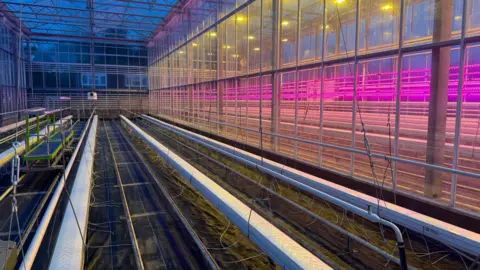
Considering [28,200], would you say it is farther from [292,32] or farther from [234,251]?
[292,32]

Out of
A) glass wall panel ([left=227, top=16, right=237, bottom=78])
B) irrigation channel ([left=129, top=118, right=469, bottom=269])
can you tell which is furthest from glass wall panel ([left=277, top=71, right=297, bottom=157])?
glass wall panel ([left=227, top=16, right=237, bottom=78])

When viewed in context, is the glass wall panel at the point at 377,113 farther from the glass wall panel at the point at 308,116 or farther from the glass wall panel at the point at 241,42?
the glass wall panel at the point at 241,42

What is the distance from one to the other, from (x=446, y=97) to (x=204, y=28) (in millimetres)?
11219

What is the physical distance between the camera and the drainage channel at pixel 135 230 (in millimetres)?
3832

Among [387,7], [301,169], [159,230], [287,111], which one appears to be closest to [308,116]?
[287,111]

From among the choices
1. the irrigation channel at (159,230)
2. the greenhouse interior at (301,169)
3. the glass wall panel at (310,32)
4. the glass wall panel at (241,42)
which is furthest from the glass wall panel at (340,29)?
the irrigation channel at (159,230)

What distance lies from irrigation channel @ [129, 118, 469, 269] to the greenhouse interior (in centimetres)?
2

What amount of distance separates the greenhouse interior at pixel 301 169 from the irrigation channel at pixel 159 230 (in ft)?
0.09

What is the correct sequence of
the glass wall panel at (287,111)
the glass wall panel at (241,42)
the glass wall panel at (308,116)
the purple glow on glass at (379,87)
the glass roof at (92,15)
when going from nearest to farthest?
the purple glow on glass at (379,87) < the glass wall panel at (308,116) < the glass wall panel at (287,111) < the glass wall panel at (241,42) < the glass roof at (92,15)

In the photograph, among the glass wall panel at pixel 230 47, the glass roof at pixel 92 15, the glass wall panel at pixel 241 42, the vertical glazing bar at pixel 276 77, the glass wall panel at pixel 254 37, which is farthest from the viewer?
the glass roof at pixel 92 15

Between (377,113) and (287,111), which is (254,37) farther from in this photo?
(377,113)

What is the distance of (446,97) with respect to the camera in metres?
4.95

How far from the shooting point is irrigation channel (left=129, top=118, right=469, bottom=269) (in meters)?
3.71

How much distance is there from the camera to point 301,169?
24.9 ft
